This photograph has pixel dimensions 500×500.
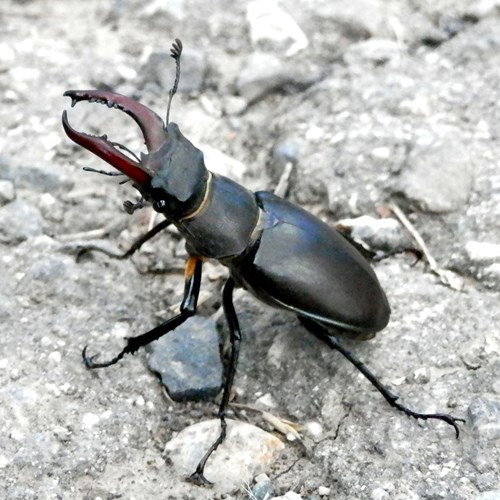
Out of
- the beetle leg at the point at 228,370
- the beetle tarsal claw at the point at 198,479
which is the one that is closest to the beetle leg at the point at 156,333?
the beetle leg at the point at 228,370

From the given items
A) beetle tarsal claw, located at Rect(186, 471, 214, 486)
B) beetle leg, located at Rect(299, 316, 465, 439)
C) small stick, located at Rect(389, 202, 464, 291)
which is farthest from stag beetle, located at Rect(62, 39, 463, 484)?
small stick, located at Rect(389, 202, 464, 291)

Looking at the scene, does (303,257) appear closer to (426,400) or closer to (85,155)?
(426,400)

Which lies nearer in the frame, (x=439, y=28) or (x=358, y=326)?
(x=358, y=326)

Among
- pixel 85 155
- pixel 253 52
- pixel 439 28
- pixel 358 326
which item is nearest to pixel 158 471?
pixel 358 326

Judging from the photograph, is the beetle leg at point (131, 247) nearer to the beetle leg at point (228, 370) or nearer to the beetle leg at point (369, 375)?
the beetle leg at point (228, 370)

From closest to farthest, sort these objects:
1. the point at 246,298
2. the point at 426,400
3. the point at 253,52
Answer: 1. the point at 426,400
2. the point at 246,298
3. the point at 253,52

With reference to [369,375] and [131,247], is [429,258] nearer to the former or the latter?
[369,375]
